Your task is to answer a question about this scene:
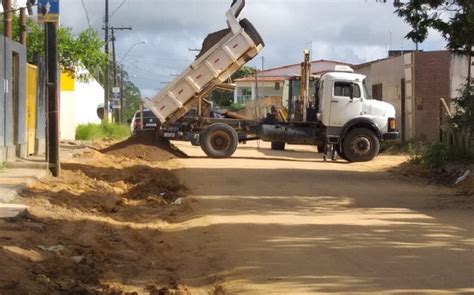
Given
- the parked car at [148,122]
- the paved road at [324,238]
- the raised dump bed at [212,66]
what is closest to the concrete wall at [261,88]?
the parked car at [148,122]

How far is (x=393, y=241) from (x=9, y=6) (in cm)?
1529

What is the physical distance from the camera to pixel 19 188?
13.8 m

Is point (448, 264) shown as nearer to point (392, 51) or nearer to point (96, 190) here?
point (96, 190)

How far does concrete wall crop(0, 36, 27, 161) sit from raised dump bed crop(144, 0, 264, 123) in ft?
21.2

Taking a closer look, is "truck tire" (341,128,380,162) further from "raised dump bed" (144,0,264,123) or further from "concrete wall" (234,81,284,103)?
"concrete wall" (234,81,284,103)

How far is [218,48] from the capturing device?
25.2 m

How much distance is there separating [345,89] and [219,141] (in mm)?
4759

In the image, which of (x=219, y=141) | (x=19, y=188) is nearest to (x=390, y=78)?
(x=219, y=141)

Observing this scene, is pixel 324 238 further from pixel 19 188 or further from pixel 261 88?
pixel 261 88

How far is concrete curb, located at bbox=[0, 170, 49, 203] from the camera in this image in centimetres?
1258

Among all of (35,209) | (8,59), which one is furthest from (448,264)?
(8,59)

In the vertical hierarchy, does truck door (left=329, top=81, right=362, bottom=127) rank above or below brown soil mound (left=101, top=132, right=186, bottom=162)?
above

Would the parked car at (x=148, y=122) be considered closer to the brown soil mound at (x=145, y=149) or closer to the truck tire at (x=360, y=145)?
the brown soil mound at (x=145, y=149)

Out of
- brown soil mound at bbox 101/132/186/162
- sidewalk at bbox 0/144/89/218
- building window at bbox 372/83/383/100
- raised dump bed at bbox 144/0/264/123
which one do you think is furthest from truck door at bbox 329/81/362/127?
building window at bbox 372/83/383/100
